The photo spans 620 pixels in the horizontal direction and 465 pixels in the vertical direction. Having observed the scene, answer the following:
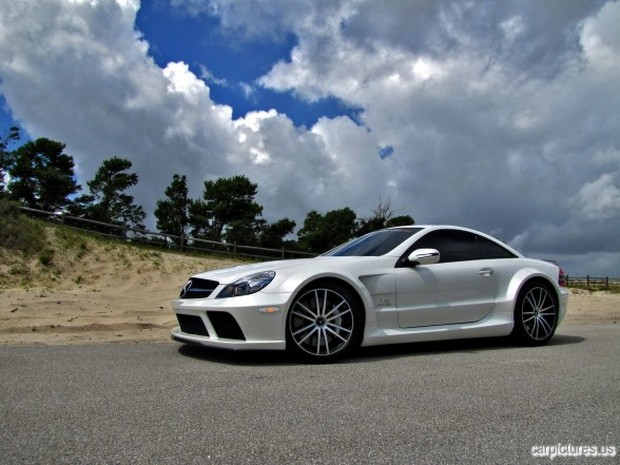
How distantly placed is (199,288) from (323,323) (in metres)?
1.29

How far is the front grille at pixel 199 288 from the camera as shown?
17.7 ft

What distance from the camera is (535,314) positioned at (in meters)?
6.59

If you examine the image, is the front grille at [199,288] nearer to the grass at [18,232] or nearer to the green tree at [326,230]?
the grass at [18,232]

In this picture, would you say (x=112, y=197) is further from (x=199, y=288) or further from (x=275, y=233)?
(x=199, y=288)

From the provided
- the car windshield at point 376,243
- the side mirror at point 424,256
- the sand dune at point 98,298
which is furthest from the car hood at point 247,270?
the sand dune at point 98,298

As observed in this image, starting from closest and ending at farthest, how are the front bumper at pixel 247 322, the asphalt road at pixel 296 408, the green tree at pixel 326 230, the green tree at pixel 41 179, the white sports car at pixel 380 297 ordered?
the asphalt road at pixel 296 408, the front bumper at pixel 247 322, the white sports car at pixel 380 297, the green tree at pixel 41 179, the green tree at pixel 326 230

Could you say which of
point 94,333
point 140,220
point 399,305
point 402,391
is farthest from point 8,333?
point 140,220

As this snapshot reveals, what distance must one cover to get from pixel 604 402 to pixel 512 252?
3271mm

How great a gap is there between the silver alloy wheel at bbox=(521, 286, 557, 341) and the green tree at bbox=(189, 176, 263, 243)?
122 ft

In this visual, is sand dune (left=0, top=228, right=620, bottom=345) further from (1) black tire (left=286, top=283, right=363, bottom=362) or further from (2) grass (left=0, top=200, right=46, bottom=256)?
(1) black tire (left=286, top=283, right=363, bottom=362)

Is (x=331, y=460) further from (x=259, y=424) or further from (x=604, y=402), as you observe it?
(x=604, y=402)

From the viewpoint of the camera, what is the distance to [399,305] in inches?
223

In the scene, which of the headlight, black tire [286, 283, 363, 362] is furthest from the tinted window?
the headlight

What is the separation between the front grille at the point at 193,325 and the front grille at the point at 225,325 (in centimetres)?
16
